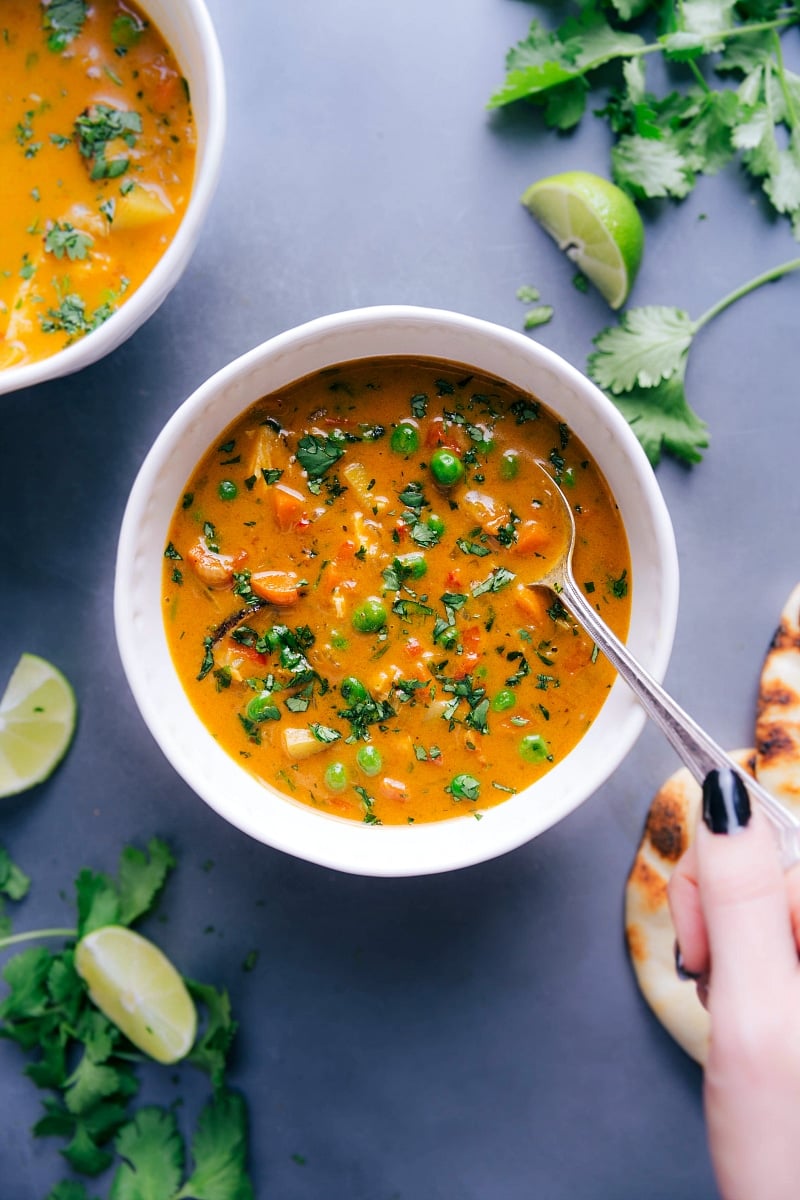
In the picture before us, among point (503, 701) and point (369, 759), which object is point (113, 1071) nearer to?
point (369, 759)

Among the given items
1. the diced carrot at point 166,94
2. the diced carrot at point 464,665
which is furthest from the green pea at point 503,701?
the diced carrot at point 166,94

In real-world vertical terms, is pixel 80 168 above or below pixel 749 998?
above

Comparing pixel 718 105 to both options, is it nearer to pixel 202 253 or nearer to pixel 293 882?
pixel 202 253

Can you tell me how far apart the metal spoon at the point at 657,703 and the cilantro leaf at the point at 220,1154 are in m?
2.19

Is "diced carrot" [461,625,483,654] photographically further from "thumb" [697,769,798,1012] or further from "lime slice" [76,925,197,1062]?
"lime slice" [76,925,197,1062]

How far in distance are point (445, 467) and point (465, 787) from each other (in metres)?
1.02

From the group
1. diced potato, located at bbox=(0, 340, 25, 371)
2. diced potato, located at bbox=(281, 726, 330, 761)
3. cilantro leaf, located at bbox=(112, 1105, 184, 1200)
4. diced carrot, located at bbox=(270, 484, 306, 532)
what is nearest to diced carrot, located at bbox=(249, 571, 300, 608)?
diced carrot, located at bbox=(270, 484, 306, 532)

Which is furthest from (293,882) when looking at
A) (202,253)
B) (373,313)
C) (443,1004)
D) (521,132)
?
(521,132)

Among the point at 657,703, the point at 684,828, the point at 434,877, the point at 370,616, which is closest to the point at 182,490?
the point at 370,616

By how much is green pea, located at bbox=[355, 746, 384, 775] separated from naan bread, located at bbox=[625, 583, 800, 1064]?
1.12 meters

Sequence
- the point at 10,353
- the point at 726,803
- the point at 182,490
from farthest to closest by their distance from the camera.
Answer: the point at 10,353
the point at 182,490
the point at 726,803

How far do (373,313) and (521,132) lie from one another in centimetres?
121

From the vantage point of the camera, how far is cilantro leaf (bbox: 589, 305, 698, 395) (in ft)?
11.9

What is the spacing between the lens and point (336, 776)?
129 inches
